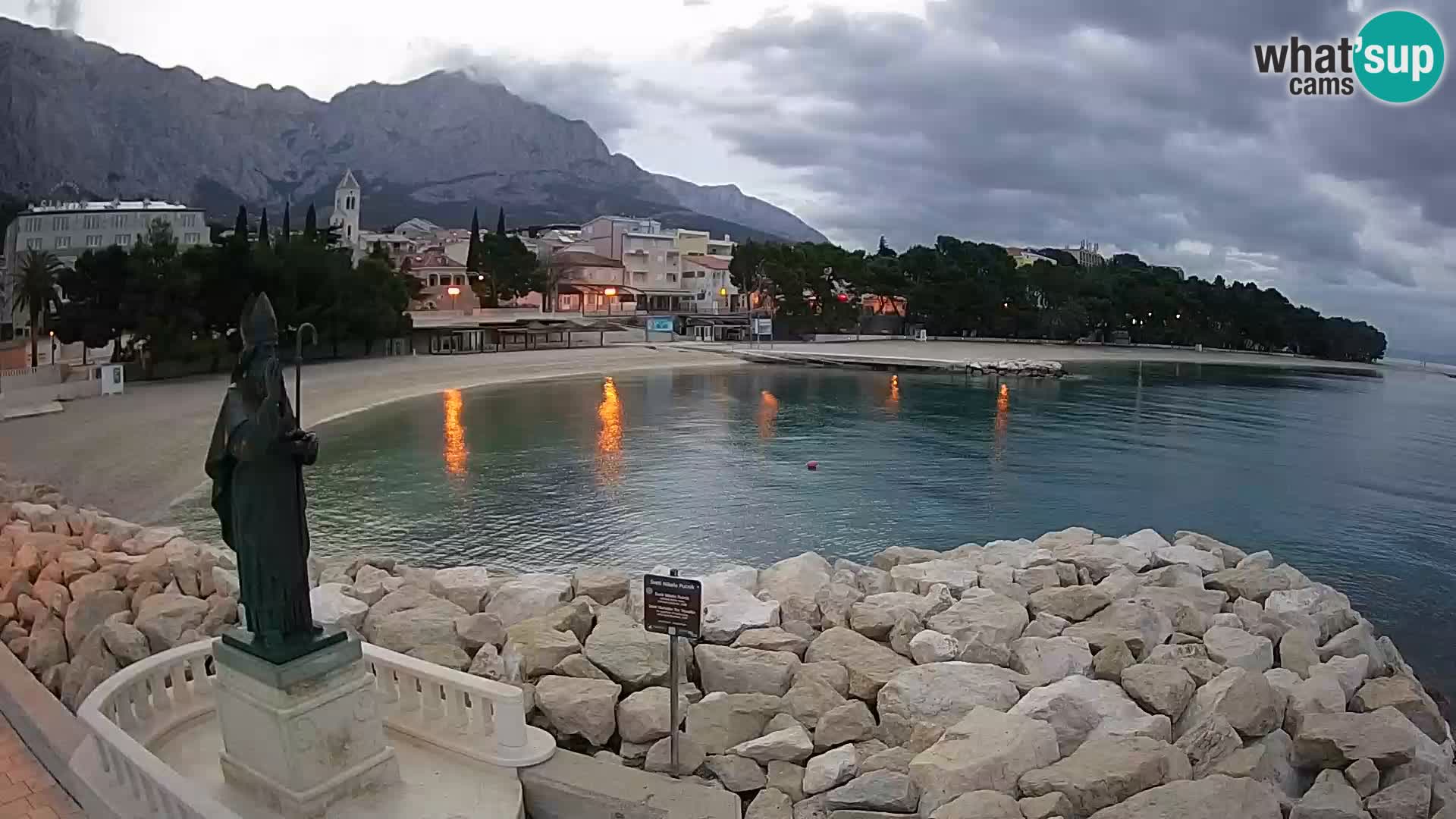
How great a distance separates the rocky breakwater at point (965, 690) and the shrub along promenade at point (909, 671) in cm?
2

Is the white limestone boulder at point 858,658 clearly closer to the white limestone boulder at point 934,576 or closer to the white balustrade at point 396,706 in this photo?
the white limestone boulder at point 934,576

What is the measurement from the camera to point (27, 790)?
475 centimetres

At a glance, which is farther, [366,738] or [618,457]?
[618,457]

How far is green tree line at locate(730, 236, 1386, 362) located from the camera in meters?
66.6

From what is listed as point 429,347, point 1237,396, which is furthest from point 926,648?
point 429,347

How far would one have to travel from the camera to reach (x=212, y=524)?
45.2 ft

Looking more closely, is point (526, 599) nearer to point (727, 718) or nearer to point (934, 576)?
point (727, 718)

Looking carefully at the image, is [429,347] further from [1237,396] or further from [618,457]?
[1237,396]

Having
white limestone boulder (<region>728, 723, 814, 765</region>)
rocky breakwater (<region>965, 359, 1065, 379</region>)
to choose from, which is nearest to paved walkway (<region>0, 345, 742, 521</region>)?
white limestone boulder (<region>728, 723, 814, 765</region>)

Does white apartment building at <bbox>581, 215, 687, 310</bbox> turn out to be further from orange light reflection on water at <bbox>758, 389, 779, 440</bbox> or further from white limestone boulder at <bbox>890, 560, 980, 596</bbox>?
white limestone boulder at <bbox>890, 560, 980, 596</bbox>

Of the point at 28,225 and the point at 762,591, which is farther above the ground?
the point at 28,225

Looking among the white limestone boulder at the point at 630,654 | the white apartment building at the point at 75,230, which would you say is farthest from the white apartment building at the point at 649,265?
the white limestone boulder at the point at 630,654

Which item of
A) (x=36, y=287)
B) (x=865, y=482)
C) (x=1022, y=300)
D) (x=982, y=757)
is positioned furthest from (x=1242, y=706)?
(x=1022, y=300)

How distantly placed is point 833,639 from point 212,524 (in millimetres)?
10918
